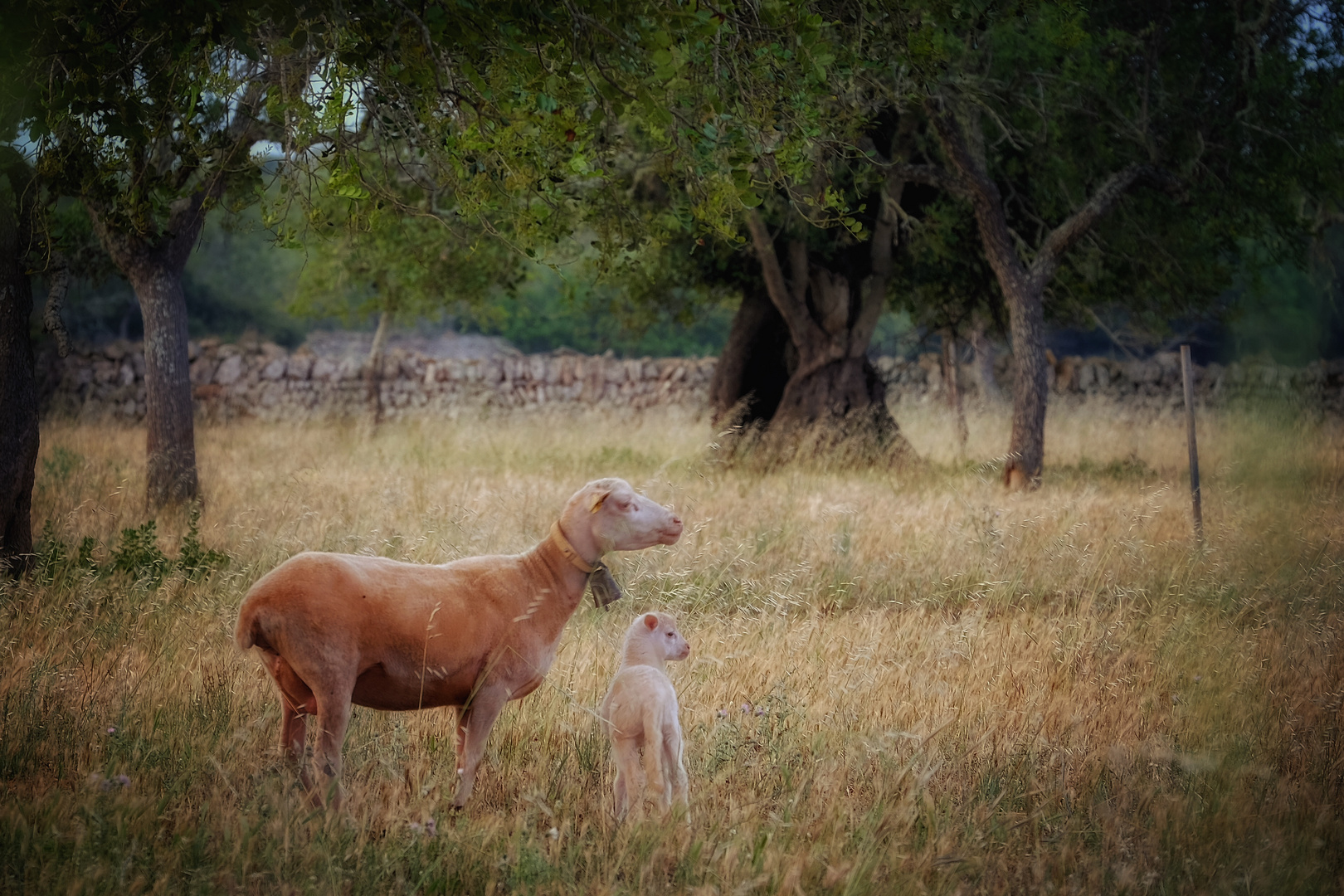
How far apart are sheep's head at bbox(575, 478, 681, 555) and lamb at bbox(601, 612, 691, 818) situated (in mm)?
306

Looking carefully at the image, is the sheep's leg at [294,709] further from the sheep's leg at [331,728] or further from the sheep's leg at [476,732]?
the sheep's leg at [476,732]

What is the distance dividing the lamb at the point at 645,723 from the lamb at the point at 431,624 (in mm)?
290

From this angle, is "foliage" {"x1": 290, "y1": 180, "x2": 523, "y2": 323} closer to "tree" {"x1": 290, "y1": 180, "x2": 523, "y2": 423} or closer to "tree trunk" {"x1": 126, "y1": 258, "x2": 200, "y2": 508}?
"tree" {"x1": 290, "y1": 180, "x2": 523, "y2": 423}

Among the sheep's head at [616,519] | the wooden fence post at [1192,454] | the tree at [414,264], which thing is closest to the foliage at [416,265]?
the tree at [414,264]

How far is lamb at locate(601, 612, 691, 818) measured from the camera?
3.56 metres

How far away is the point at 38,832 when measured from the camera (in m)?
3.31

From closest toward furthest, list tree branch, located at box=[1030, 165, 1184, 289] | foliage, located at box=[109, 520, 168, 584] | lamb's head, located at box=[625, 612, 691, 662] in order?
lamb's head, located at box=[625, 612, 691, 662]
foliage, located at box=[109, 520, 168, 584]
tree branch, located at box=[1030, 165, 1184, 289]

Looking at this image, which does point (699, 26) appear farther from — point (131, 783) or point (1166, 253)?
point (1166, 253)

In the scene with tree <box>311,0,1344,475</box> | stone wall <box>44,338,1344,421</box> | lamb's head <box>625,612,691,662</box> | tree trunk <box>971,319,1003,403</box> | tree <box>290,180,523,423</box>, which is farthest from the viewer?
tree trunk <box>971,319,1003,403</box>

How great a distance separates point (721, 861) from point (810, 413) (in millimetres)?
11699

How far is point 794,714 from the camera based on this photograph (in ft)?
15.9

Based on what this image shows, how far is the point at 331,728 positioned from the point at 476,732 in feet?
1.62

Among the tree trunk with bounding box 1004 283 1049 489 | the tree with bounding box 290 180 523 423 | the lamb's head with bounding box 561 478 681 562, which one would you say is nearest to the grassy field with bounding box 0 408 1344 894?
the lamb's head with bounding box 561 478 681 562

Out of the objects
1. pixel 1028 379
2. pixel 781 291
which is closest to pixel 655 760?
pixel 1028 379
